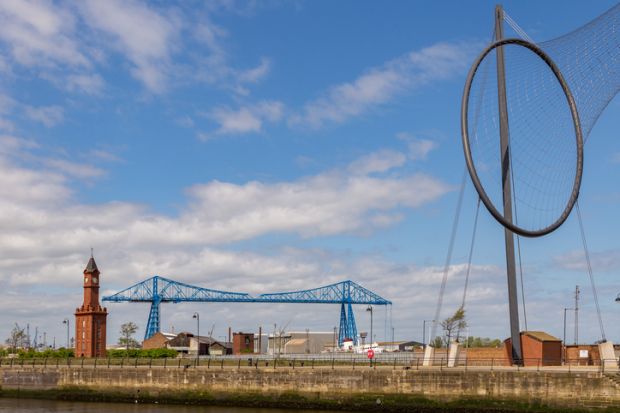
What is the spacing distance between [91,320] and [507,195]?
72.4 m

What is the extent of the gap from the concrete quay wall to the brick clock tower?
32.5 meters

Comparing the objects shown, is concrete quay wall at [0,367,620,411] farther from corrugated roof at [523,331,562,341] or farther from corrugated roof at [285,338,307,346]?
corrugated roof at [285,338,307,346]

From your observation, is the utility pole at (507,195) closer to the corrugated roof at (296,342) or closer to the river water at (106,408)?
the river water at (106,408)

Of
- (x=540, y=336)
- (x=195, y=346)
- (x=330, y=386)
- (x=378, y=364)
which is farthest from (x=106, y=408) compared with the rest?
(x=195, y=346)

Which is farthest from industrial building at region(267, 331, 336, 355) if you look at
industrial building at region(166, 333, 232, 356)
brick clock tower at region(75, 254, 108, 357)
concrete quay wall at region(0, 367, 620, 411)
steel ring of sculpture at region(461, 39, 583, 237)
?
steel ring of sculpture at region(461, 39, 583, 237)

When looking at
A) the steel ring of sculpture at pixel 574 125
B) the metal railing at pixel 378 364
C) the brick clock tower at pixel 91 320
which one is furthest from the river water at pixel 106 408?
the brick clock tower at pixel 91 320

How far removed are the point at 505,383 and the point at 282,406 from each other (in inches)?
715

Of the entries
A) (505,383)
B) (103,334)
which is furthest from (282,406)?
(103,334)

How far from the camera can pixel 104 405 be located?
66.6 m

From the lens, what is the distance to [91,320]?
111625mm

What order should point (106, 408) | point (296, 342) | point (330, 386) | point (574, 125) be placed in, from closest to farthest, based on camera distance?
point (574, 125) → point (330, 386) → point (106, 408) → point (296, 342)

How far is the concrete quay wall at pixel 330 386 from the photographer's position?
50.3m

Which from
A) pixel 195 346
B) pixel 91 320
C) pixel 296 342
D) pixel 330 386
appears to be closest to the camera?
pixel 330 386

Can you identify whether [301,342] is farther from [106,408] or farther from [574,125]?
[574,125]
